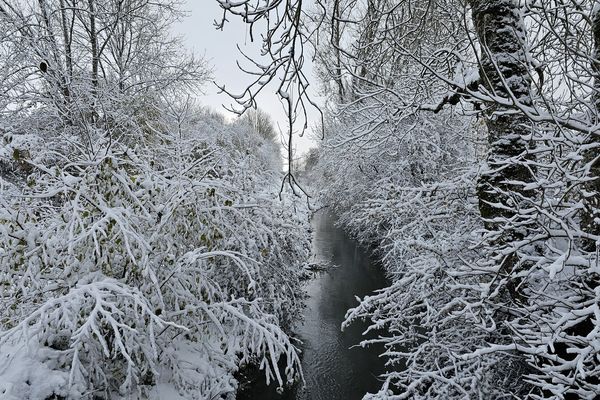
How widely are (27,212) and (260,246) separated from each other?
375 cm

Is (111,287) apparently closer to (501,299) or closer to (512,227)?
(512,227)

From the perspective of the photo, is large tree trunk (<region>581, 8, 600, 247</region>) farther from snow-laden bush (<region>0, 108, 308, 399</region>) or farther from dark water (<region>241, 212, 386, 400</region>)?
snow-laden bush (<region>0, 108, 308, 399</region>)

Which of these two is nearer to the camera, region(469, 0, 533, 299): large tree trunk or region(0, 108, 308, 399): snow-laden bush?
region(0, 108, 308, 399): snow-laden bush

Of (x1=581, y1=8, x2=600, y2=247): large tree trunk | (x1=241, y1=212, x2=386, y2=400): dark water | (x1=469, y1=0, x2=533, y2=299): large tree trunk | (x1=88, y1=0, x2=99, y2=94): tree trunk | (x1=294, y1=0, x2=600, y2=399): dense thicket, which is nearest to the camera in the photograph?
(x1=294, y1=0, x2=600, y2=399): dense thicket

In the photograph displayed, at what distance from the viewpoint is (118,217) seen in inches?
132

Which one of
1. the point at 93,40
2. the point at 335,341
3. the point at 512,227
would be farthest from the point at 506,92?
the point at 93,40

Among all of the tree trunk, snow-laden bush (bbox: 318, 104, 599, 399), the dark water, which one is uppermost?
the tree trunk

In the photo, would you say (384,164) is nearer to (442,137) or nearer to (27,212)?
(442,137)

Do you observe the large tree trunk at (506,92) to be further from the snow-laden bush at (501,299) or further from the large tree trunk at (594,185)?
the large tree trunk at (594,185)

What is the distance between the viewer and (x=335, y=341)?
8602 millimetres

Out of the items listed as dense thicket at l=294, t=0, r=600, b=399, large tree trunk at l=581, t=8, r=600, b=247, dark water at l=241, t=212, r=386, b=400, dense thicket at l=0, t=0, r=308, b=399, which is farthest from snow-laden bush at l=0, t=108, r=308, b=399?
large tree trunk at l=581, t=8, r=600, b=247

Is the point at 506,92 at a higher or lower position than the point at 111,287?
higher

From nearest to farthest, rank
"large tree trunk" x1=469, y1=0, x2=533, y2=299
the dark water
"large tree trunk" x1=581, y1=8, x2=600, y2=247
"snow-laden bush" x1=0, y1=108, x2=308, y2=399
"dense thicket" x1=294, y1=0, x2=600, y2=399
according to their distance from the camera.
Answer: "dense thicket" x1=294, y1=0, x2=600, y2=399 → "large tree trunk" x1=581, y1=8, x2=600, y2=247 → "snow-laden bush" x1=0, y1=108, x2=308, y2=399 → "large tree trunk" x1=469, y1=0, x2=533, y2=299 → the dark water

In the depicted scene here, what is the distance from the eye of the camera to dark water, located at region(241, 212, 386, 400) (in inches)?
270
